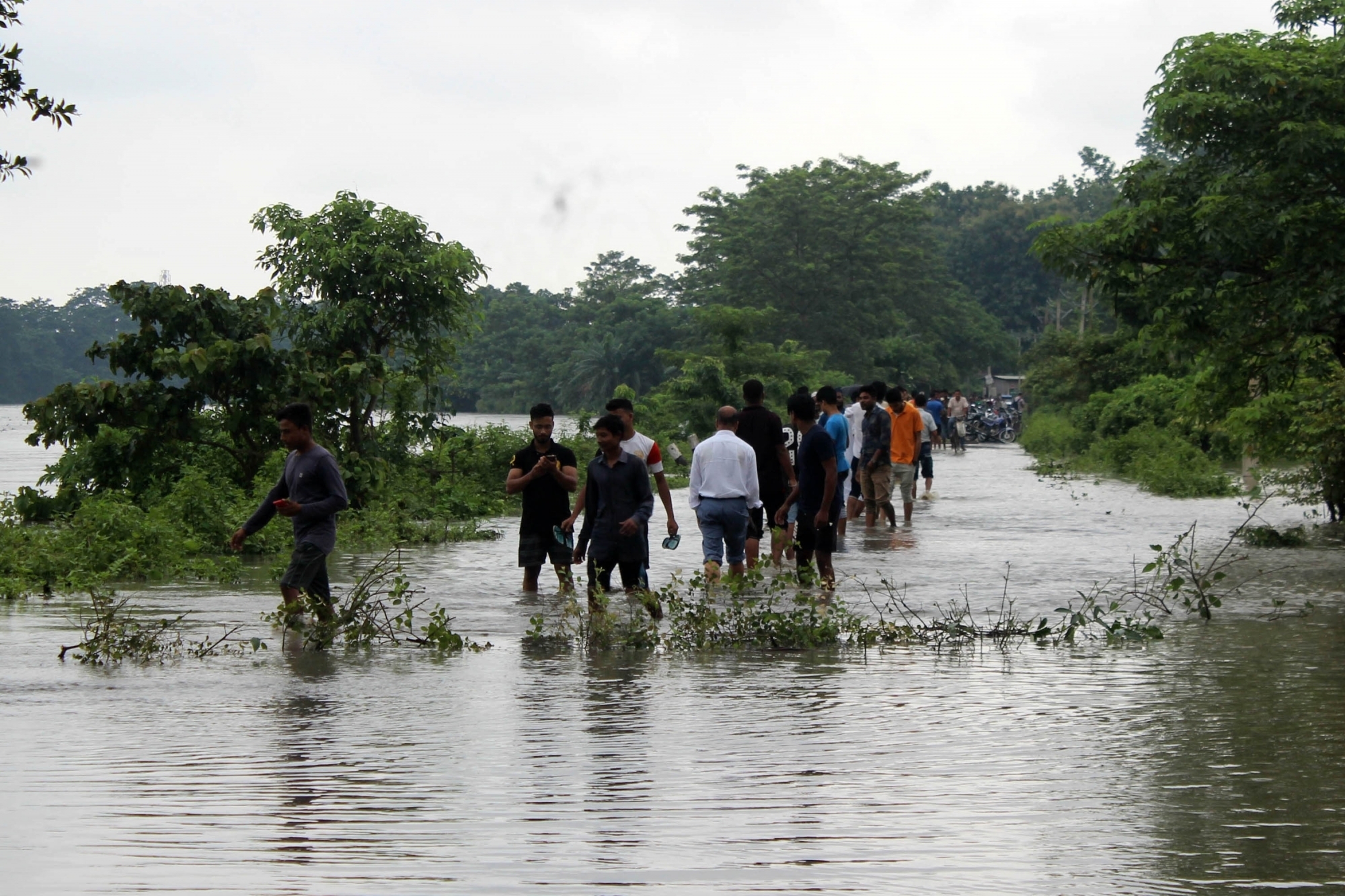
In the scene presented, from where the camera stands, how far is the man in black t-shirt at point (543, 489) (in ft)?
38.3

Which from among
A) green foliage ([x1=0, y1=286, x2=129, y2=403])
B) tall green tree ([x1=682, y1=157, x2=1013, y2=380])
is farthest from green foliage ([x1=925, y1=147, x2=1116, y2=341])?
green foliage ([x1=0, y1=286, x2=129, y2=403])

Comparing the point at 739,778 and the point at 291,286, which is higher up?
the point at 291,286

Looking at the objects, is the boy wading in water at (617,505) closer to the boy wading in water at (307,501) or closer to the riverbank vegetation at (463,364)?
the boy wading in water at (307,501)

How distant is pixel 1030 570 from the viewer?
1419 centimetres

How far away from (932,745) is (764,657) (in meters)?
2.72

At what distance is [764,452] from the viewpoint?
13.4 m

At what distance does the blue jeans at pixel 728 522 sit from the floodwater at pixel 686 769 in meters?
1.74

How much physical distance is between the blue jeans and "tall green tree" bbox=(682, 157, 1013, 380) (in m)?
64.1

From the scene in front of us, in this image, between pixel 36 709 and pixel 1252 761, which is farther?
pixel 36 709

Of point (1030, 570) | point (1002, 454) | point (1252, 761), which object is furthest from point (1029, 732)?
point (1002, 454)

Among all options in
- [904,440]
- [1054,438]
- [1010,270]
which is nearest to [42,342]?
[1010,270]

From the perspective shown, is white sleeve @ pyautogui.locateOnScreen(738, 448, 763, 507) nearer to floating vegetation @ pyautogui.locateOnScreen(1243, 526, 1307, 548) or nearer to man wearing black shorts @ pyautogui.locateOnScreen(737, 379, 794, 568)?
man wearing black shorts @ pyautogui.locateOnScreen(737, 379, 794, 568)

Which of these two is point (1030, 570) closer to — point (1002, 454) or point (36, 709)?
point (36, 709)

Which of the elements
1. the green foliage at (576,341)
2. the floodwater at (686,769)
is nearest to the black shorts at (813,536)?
the floodwater at (686,769)
